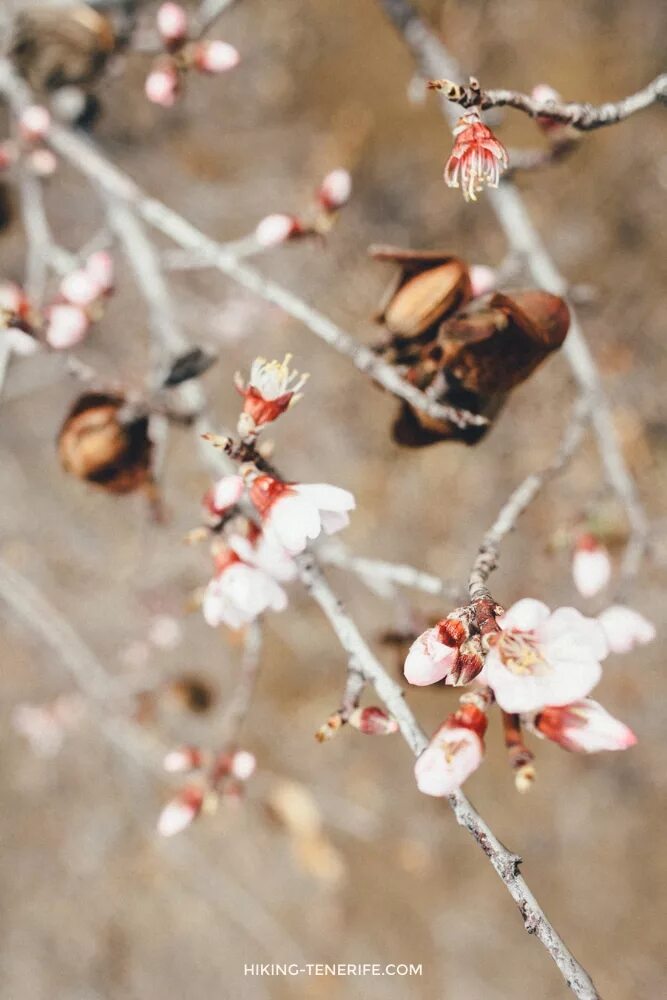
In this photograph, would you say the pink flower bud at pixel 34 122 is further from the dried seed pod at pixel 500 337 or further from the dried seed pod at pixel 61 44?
the dried seed pod at pixel 500 337

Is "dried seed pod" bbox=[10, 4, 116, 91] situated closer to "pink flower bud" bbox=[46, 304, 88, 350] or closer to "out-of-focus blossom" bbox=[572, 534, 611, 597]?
"pink flower bud" bbox=[46, 304, 88, 350]

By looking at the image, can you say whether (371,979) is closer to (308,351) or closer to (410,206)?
(308,351)

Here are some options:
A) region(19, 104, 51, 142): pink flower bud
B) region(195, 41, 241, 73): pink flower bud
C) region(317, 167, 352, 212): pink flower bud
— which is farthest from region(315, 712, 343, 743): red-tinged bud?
region(19, 104, 51, 142): pink flower bud

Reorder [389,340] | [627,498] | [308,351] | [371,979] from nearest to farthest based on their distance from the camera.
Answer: [389,340] < [627,498] < [308,351] < [371,979]

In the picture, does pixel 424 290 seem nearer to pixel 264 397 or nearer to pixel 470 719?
pixel 264 397

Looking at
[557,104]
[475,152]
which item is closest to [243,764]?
[475,152]

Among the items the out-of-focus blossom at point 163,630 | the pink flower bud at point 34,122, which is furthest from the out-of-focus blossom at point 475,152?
the out-of-focus blossom at point 163,630

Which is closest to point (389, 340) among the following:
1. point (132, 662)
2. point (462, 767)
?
point (462, 767)
